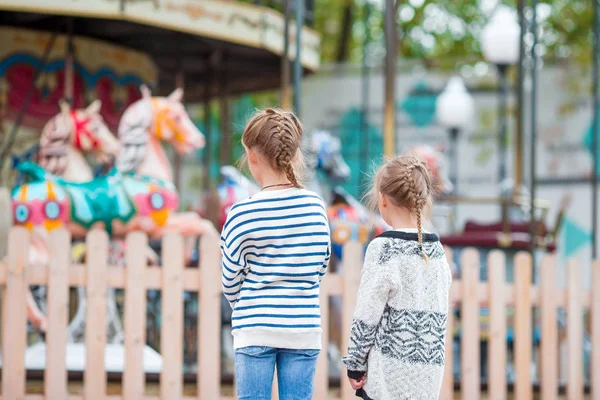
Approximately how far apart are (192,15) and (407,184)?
466 centimetres

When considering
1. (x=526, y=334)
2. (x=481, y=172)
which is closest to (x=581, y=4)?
(x=481, y=172)

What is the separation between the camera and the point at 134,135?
7.04 meters

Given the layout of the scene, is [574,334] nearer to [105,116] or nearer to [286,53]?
[286,53]

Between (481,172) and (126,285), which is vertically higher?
(481,172)

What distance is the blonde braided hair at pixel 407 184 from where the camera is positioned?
10.1ft

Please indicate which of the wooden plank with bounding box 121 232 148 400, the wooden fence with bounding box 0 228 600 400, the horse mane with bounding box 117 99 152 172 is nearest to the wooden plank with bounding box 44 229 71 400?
the wooden fence with bounding box 0 228 600 400

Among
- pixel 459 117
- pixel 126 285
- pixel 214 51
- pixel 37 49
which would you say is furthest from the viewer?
pixel 459 117

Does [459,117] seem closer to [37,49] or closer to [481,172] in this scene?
[481,172]

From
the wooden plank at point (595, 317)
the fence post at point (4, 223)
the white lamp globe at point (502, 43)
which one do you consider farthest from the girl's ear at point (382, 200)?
the white lamp globe at point (502, 43)

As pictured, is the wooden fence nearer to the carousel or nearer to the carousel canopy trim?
the carousel

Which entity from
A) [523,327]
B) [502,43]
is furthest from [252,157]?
[502,43]

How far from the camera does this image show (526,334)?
5.55 metres

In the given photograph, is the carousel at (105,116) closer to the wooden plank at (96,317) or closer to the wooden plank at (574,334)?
the wooden plank at (96,317)

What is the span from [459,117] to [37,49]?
539 centimetres
